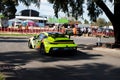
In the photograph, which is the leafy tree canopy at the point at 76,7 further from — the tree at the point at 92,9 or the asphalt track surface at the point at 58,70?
the asphalt track surface at the point at 58,70

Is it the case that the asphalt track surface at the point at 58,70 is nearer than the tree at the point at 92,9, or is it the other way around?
the asphalt track surface at the point at 58,70

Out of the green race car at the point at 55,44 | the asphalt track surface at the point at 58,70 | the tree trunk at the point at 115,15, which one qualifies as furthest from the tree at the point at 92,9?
the asphalt track surface at the point at 58,70

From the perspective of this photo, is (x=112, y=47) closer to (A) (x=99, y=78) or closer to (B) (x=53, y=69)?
(B) (x=53, y=69)

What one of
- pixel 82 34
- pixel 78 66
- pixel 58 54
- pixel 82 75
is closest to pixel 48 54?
pixel 58 54

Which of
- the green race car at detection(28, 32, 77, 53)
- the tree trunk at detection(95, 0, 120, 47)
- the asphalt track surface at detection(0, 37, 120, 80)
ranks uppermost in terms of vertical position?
the tree trunk at detection(95, 0, 120, 47)

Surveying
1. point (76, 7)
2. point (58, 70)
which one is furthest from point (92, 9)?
point (58, 70)

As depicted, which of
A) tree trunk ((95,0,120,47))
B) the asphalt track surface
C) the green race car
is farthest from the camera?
tree trunk ((95,0,120,47))

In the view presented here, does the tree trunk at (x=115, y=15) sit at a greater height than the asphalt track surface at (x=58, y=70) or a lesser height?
greater

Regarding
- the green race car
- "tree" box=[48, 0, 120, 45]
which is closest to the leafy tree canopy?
"tree" box=[48, 0, 120, 45]

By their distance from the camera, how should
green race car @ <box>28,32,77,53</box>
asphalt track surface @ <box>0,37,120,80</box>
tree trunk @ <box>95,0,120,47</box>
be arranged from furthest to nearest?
tree trunk @ <box>95,0,120,47</box> < green race car @ <box>28,32,77,53</box> < asphalt track surface @ <box>0,37,120,80</box>

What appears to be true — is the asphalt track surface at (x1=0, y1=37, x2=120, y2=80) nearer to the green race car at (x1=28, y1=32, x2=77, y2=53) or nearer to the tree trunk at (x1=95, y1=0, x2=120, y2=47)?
the green race car at (x1=28, y1=32, x2=77, y2=53)

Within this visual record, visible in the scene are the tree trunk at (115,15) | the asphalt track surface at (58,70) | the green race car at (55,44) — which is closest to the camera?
the asphalt track surface at (58,70)

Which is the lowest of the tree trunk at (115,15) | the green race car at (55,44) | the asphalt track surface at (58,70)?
the asphalt track surface at (58,70)

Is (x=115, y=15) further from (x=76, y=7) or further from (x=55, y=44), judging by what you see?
(x=55, y=44)
